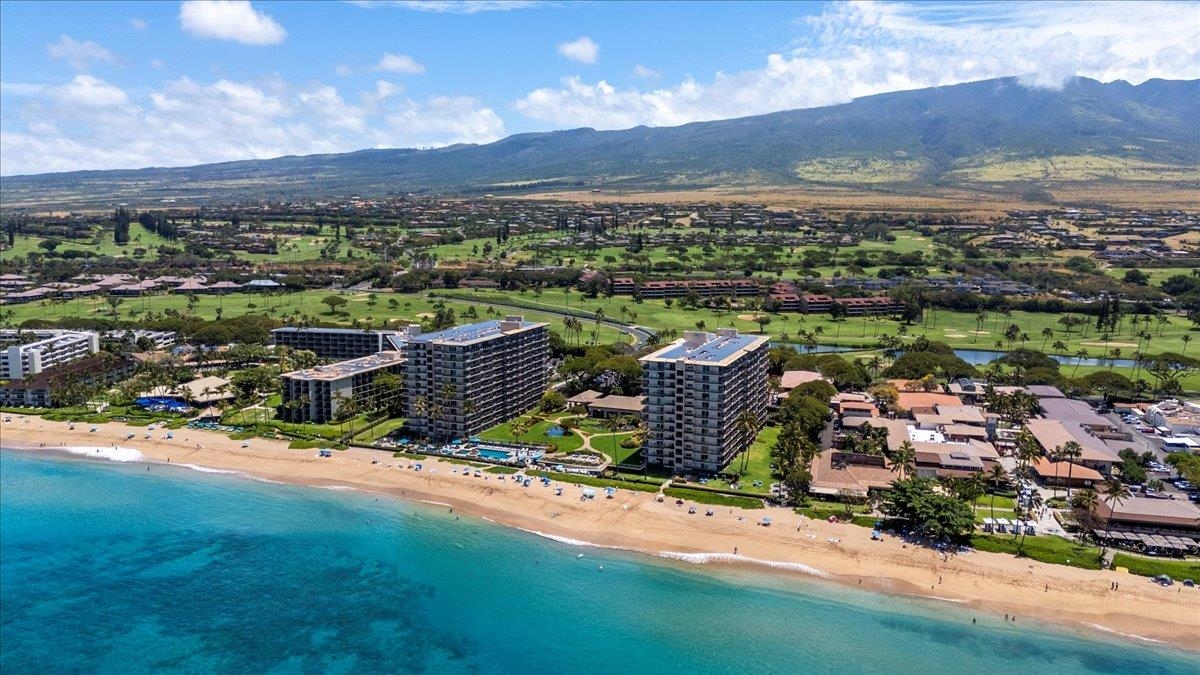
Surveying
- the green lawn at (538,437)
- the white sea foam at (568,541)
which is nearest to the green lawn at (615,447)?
the green lawn at (538,437)

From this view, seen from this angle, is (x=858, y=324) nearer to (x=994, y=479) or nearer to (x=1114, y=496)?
(x=994, y=479)

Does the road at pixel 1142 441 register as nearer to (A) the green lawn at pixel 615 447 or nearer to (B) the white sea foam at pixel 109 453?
(A) the green lawn at pixel 615 447

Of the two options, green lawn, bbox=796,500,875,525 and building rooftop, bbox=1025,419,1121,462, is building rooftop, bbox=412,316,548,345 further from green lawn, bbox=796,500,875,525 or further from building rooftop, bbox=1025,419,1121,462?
building rooftop, bbox=1025,419,1121,462

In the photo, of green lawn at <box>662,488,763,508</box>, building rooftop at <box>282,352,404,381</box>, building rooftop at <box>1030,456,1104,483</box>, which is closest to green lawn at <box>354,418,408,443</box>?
building rooftop at <box>282,352,404,381</box>

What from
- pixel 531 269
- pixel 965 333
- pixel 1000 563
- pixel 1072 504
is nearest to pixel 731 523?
pixel 1000 563

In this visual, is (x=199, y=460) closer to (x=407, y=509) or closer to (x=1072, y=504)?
(x=407, y=509)

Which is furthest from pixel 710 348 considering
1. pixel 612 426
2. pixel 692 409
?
pixel 612 426

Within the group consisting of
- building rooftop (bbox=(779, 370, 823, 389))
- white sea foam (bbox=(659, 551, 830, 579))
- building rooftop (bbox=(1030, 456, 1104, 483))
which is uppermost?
building rooftop (bbox=(779, 370, 823, 389))
